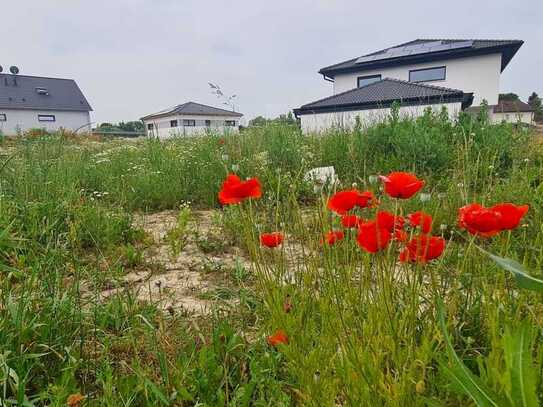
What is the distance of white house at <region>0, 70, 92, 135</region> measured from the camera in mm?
32344

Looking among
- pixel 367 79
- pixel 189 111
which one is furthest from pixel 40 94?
pixel 367 79

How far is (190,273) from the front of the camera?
206cm

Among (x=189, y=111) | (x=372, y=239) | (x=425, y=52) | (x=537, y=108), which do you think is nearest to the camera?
(x=372, y=239)

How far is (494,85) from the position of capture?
60.1 feet

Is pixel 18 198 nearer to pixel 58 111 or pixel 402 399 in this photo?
pixel 402 399

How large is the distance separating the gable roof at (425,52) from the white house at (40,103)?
25854 millimetres

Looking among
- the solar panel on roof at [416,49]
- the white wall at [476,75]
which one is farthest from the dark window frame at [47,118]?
the white wall at [476,75]

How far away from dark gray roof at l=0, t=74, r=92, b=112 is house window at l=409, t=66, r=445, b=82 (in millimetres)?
33629

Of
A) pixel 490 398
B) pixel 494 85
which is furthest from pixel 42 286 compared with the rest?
pixel 494 85

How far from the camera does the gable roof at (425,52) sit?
18000mm

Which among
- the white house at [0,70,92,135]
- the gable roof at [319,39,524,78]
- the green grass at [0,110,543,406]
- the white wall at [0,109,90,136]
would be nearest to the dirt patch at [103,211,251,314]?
the green grass at [0,110,543,406]

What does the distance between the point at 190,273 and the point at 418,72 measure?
22.2 meters

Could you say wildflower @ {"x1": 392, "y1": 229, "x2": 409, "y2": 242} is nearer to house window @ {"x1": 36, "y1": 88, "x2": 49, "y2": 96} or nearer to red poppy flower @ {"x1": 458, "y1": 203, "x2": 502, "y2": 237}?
red poppy flower @ {"x1": 458, "y1": 203, "x2": 502, "y2": 237}

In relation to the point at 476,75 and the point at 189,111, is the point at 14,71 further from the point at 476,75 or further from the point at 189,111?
the point at 476,75
